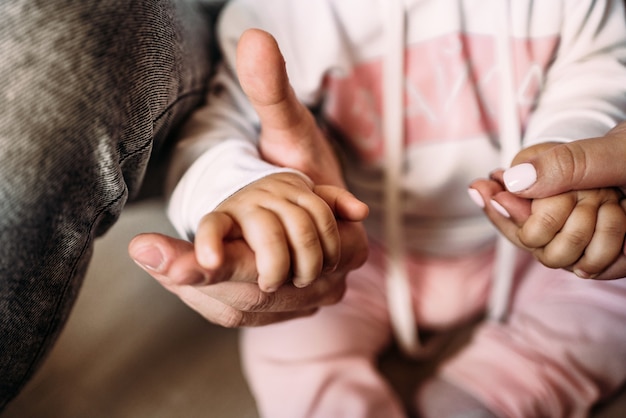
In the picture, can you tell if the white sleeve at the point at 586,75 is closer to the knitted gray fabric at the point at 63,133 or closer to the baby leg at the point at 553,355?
the baby leg at the point at 553,355

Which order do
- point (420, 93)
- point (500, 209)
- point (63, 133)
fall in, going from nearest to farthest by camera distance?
point (63, 133), point (500, 209), point (420, 93)

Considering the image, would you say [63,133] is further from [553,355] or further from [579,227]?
[553,355]

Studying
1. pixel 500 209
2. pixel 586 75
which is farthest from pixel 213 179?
pixel 586 75

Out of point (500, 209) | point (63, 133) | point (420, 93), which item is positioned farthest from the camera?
point (420, 93)

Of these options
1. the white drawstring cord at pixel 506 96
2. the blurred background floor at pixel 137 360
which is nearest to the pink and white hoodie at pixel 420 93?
the white drawstring cord at pixel 506 96

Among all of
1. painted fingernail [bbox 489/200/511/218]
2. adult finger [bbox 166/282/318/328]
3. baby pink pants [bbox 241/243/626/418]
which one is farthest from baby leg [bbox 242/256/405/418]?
painted fingernail [bbox 489/200/511/218]

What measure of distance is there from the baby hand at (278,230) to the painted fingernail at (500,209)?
103 millimetres

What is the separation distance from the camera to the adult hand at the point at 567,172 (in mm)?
330

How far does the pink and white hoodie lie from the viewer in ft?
1.34

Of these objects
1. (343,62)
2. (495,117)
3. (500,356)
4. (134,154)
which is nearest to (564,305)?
(500,356)

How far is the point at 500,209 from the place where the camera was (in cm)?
37

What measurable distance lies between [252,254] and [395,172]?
0.26 meters

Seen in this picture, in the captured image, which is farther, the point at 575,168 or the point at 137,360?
the point at 137,360

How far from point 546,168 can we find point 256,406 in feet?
1.23
